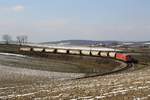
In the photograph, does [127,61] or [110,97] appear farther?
[127,61]

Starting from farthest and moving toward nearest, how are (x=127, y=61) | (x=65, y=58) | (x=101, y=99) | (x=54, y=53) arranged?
(x=54, y=53)
(x=65, y=58)
(x=127, y=61)
(x=101, y=99)

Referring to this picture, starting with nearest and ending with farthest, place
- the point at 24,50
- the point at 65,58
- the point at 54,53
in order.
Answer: the point at 65,58
the point at 54,53
the point at 24,50

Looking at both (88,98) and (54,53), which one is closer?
(88,98)

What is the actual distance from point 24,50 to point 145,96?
87903 mm

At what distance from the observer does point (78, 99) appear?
1794 centimetres

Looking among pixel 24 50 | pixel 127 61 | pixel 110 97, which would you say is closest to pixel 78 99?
pixel 110 97

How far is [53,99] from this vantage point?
18.5m

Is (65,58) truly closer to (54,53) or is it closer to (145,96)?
(54,53)

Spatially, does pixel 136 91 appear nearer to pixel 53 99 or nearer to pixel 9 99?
pixel 53 99

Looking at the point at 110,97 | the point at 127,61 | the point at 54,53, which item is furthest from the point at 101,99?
the point at 54,53

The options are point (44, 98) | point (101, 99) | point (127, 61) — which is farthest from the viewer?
point (127, 61)

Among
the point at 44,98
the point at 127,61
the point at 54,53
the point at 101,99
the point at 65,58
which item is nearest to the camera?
the point at 101,99

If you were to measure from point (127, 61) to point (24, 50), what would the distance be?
44.3 meters

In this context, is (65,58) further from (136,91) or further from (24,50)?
(136,91)
